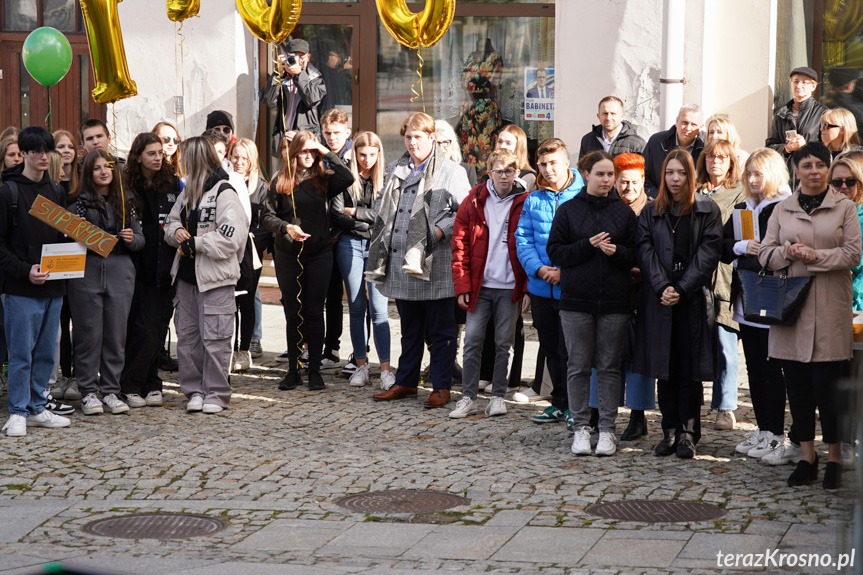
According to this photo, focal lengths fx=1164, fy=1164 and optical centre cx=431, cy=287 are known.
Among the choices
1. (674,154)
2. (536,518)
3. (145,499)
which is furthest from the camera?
(674,154)

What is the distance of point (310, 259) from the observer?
9500mm

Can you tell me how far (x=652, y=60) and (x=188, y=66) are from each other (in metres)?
5.50

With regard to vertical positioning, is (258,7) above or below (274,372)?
above

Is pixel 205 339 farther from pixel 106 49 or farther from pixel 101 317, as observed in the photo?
pixel 106 49

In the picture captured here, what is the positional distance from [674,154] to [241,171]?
425 centimetres

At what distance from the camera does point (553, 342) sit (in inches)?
325

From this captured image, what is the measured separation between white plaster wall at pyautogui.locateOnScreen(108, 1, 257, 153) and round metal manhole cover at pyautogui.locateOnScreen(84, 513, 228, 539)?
8.47 meters

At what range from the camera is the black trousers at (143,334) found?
29.6 ft

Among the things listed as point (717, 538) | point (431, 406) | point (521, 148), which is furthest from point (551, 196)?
point (717, 538)

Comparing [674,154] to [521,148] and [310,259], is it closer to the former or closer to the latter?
[521,148]

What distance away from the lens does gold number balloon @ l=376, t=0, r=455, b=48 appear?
824 cm

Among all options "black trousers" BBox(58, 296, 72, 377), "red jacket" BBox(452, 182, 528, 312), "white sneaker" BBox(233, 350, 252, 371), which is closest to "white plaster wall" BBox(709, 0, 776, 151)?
"red jacket" BBox(452, 182, 528, 312)

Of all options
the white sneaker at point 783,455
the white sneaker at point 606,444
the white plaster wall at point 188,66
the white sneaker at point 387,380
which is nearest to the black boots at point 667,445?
the white sneaker at point 606,444

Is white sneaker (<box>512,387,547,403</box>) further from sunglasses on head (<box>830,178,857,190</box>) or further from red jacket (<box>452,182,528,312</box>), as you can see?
sunglasses on head (<box>830,178,857,190</box>)
